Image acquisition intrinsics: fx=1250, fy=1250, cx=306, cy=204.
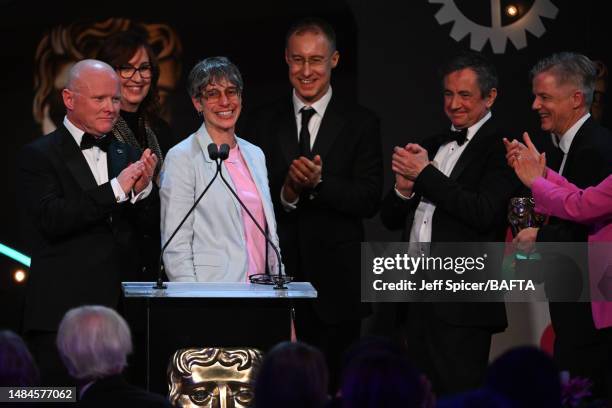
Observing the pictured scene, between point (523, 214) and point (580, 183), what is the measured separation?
0.95ft

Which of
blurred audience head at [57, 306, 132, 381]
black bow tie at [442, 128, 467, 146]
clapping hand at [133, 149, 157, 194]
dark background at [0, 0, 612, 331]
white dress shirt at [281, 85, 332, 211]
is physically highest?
dark background at [0, 0, 612, 331]

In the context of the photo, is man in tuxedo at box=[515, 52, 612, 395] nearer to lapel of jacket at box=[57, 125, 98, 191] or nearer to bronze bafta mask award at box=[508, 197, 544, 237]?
bronze bafta mask award at box=[508, 197, 544, 237]

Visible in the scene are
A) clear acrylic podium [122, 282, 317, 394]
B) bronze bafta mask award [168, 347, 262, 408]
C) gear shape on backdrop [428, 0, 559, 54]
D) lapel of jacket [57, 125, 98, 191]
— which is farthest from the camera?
gear shape on backdrop [428, 0, 559, 54]

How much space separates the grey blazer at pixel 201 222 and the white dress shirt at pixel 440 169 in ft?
2.45

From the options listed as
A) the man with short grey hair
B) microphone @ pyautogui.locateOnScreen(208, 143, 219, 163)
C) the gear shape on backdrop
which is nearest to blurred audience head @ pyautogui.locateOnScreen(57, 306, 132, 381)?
the man with short grey hair

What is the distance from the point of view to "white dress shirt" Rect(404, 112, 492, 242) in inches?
227

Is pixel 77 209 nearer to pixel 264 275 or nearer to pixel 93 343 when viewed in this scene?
pixel 264 275

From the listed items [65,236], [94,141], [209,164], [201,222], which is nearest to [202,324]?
[201,222]

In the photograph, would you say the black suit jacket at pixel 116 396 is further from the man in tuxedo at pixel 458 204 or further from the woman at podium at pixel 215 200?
the man in tuxedo at pixel 458 204

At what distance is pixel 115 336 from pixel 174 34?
4095mm

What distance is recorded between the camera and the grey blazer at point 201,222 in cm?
524

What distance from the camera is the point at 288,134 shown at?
6.00 meters

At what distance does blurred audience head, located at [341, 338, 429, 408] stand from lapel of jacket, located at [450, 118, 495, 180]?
2.64 m

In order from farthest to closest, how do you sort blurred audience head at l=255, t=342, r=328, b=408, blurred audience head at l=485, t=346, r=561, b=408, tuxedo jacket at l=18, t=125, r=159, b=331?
tuxedo jacket at l=18, t=125, r=159, b=331 → blurred audience head at l=255, t=342, r=328, b=408 → blurred audience head at l=485, t=346, r=561, b=408
